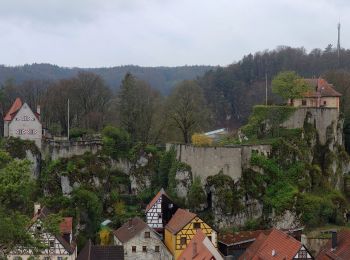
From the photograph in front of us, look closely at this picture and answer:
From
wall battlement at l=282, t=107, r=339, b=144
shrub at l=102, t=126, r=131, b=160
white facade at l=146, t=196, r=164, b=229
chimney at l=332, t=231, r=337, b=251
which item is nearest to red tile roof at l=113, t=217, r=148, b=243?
white facade at l=146, t=196, r=164, b=229

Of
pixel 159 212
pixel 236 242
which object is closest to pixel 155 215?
pixel 159 212

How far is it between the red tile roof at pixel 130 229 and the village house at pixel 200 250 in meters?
4.37

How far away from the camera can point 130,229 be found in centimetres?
4591

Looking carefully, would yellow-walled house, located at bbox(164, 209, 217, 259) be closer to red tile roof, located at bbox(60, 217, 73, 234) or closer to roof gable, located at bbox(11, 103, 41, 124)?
red tile roof, located at bbox(60, 217, 73, 234)

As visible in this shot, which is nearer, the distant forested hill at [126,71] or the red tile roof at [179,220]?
the red tile roof at [179,220]

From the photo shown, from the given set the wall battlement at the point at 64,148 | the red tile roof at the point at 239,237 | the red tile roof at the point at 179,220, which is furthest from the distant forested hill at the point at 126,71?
the red tile roof at the point at 239,237

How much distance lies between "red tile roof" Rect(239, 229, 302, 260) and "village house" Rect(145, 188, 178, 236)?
9928 mm

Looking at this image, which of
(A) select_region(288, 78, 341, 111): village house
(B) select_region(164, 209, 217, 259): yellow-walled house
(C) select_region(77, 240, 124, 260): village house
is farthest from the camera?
(A) select_region(288, 78, 341, 111): village house

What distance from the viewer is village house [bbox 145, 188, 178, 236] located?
4903 cm

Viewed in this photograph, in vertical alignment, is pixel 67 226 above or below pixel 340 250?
above

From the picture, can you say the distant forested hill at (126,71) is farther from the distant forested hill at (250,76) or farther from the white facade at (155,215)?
the white facade at (155,215)

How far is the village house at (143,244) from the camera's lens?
4450cm

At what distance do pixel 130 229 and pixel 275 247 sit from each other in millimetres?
12620

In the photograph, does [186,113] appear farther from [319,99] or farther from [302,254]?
[302,254]
